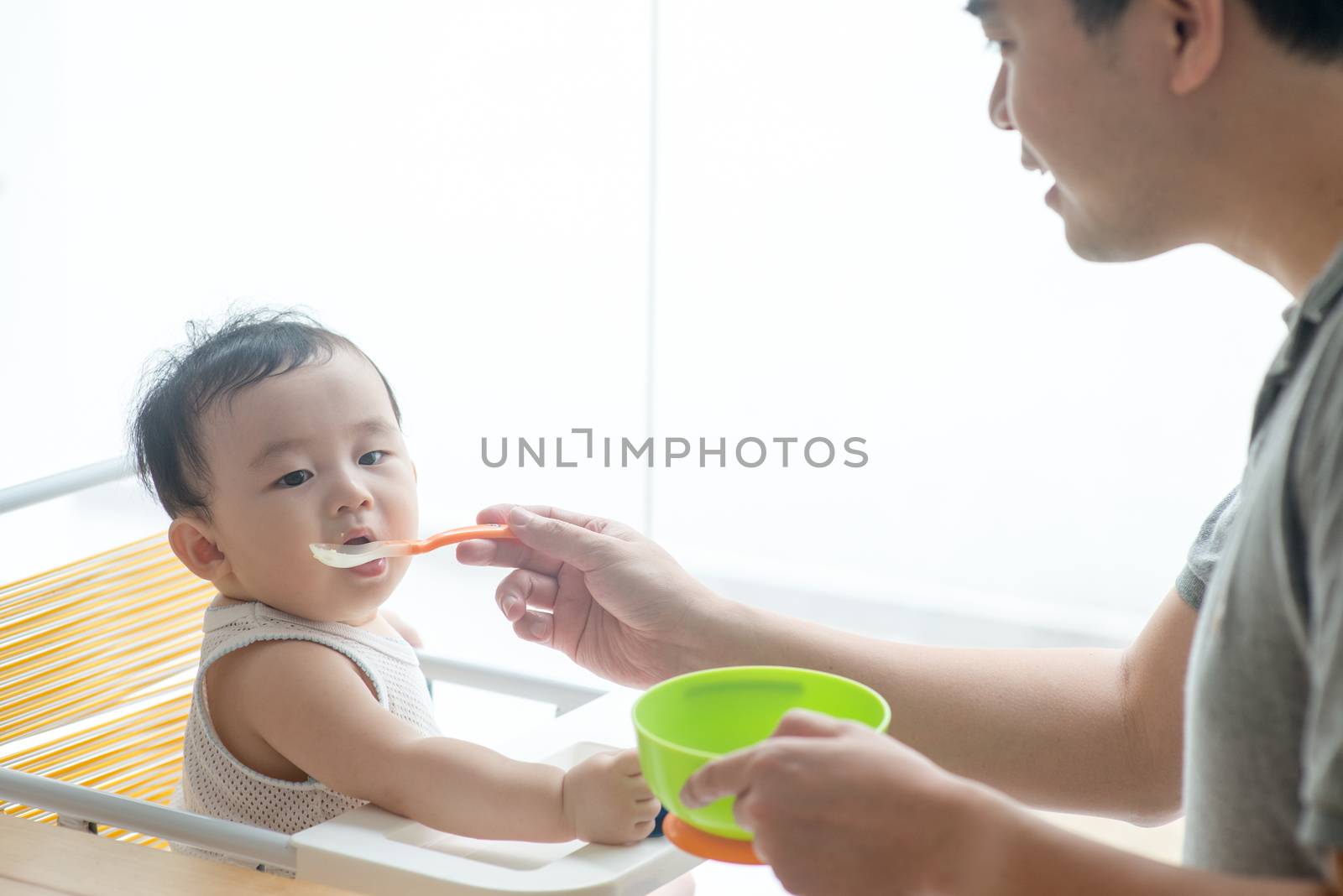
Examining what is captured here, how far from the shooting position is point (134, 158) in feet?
12.5

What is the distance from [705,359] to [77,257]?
5.93 ft

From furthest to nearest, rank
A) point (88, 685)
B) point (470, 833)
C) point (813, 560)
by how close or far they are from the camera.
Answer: point (813, 560) < point (88, 685) < point (470, 833)

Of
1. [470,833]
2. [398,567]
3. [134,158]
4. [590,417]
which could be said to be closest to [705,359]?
[590,417]

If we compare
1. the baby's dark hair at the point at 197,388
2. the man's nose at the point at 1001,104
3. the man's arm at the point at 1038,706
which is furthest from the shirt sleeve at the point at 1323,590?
the baby's dark hair at the point at 197,388

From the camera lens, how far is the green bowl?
877 millimetres

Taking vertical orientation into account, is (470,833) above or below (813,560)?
above

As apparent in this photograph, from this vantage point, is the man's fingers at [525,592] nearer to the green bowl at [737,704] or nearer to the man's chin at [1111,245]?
the green bowl at [737,704]

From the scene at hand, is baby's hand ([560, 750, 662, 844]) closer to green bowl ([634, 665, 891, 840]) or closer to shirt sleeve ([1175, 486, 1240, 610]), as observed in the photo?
green bowl ([634, 665, 891, 840])

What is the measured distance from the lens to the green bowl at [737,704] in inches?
34.5

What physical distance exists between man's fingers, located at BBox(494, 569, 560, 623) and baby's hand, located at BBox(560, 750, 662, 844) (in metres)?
0.28

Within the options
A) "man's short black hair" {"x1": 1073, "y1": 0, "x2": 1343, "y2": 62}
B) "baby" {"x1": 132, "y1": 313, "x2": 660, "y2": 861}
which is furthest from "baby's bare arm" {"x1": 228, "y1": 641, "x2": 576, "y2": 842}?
"man's short black hair" {"x1": 1073, "y1": 0, "x2": 1343, "y2": 62}

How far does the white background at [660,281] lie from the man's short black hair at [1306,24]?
196 centimetres

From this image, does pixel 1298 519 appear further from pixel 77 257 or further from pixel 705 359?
pixel 77 257

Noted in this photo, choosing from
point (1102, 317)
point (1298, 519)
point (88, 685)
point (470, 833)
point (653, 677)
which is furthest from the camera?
point (1102, 317)
